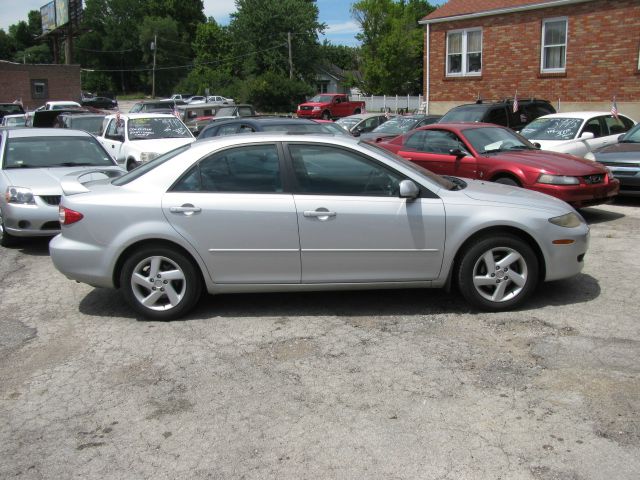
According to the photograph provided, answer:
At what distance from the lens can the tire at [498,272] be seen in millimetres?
5266

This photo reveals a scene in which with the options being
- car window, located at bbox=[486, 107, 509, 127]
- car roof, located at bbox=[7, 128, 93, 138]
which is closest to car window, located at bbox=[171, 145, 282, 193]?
car roof, located at bbox=[7, 128, 93, 138]

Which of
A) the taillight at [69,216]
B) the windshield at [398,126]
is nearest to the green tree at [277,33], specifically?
the windshield at [398,126]

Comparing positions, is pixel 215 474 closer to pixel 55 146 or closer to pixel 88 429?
pixel 88 429

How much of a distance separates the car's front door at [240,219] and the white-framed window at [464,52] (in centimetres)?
2159

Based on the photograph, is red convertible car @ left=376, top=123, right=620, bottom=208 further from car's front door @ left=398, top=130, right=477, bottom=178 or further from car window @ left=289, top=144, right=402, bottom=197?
car window @ left=289, top=144, right=402, bottom=197

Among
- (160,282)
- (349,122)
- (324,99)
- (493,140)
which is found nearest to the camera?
(160,282)

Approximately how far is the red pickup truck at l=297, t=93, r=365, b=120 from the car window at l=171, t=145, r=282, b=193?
34.3m

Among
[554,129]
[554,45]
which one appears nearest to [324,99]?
[554,45]

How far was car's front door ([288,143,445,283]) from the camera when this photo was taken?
5.17 metres

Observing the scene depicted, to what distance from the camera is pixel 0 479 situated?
10.6 ft

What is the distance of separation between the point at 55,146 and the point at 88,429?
694cm

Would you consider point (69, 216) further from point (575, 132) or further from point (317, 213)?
point (575, 132)

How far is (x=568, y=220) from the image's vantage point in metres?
5.47

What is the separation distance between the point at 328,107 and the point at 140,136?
27.0 meters
